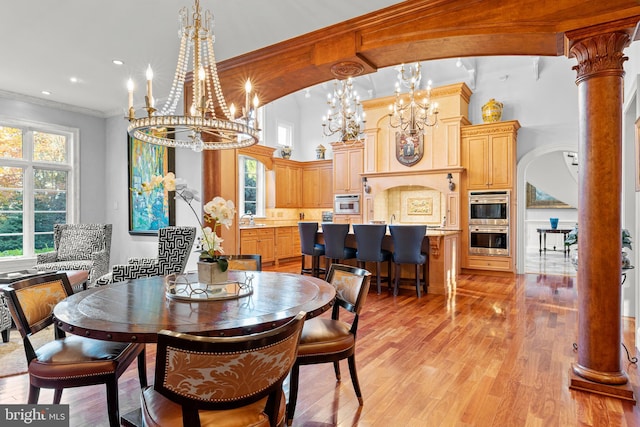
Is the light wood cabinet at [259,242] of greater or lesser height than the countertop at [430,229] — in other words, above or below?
below

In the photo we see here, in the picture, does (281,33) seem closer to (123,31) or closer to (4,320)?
(123,31)

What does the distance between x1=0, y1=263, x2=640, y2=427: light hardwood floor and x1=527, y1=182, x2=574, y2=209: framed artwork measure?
7.05 m

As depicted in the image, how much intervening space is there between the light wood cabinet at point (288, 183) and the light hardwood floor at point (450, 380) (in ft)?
16.9

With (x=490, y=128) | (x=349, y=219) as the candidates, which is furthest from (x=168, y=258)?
(x=490, y=128)

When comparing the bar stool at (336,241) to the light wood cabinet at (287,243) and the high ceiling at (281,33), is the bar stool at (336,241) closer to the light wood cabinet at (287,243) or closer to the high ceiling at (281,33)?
the high ceiling at (281,33)

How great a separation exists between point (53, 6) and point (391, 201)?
6326 mm

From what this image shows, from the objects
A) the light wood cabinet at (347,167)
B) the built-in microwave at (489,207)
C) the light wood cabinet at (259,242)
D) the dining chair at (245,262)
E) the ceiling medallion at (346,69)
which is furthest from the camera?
the light wood cabinet at (347,167)

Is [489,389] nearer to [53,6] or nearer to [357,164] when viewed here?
[53,6]

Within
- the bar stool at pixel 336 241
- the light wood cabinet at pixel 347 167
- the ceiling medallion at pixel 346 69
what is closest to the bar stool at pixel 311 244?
the bar stool at pixel 336 241

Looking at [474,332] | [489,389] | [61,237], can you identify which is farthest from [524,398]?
[61,237]

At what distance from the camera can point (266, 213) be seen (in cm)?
877

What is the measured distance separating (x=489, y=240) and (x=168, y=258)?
540 centimetres

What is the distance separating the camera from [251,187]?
854cm

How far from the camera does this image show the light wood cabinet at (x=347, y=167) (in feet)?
26.0
